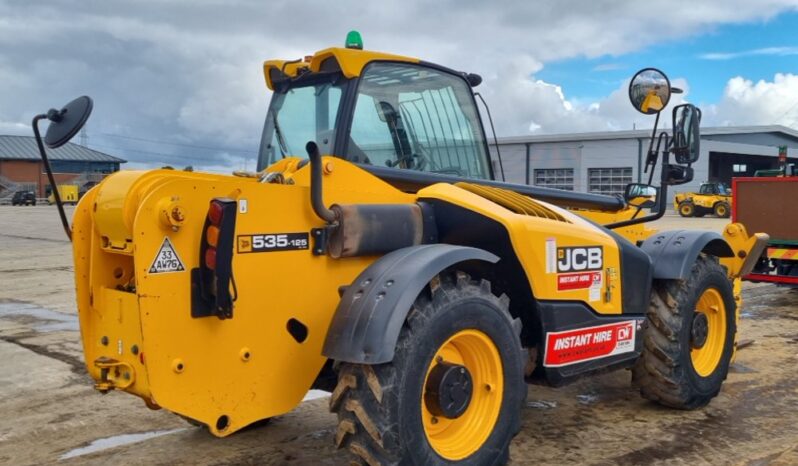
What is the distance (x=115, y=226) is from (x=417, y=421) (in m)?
1.58

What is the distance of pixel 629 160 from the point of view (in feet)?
141

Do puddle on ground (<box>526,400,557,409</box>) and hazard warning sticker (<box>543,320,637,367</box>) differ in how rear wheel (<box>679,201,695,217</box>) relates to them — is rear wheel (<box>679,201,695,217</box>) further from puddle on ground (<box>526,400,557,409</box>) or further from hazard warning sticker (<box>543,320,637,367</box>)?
hazard warning sticker (<box>543,320,637,367</box>)

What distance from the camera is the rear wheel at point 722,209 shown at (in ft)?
117

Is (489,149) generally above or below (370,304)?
above

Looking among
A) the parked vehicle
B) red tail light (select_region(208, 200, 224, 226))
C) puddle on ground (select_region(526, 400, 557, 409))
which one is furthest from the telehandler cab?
the parked vehicle

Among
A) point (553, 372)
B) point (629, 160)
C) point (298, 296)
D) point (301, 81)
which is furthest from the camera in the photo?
point (629, 160)

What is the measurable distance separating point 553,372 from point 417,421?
1093 millimetres

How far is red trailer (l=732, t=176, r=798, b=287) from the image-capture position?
32.7ft

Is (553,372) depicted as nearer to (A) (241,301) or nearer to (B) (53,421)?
(A) (241,301)

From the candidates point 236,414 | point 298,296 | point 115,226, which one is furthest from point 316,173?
Answer: point 236,414

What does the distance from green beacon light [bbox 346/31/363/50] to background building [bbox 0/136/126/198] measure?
64123 mm

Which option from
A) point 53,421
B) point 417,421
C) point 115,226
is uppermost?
point 115,226

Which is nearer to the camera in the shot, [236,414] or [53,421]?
[236,414]

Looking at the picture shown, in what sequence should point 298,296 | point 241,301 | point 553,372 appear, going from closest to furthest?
point 241,301
point 298,296
point 553,372
